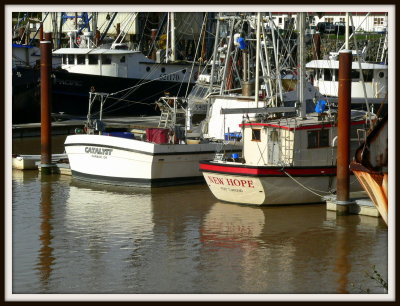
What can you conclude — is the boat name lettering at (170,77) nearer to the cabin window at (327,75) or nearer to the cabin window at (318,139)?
the cabin window at (327,75)

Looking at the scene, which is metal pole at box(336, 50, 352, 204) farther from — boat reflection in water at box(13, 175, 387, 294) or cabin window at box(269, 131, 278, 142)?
cabin window at box(269, 131, 278, 142)

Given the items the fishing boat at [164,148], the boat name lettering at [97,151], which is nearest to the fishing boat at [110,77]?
the fishing boat at [164,148]

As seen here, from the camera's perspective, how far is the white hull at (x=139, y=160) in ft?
95.9

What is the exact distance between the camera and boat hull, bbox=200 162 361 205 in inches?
1011

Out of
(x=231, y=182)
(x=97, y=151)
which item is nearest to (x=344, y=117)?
(x=231, y=182)

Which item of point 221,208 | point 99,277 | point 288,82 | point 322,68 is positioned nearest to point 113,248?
point 99,277

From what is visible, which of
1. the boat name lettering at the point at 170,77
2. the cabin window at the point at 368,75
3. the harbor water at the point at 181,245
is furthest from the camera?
the boat name lettering at the point at 170,77

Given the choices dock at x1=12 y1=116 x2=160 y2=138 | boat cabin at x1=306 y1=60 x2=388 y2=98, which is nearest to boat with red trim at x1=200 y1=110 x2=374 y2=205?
dock at x1=12 y1=116 x2=160 y2=138

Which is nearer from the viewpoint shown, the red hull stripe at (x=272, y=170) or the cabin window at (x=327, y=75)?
the red hull stripe at (x=272, y=170)

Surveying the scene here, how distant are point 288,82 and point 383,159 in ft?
84.9

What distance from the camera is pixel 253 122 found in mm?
26703

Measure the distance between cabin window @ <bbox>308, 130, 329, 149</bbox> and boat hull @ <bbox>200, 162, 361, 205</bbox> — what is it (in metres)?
0.67

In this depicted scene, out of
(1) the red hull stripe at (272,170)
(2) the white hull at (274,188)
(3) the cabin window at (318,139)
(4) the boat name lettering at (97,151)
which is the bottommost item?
(2) the white hull at (274,188)

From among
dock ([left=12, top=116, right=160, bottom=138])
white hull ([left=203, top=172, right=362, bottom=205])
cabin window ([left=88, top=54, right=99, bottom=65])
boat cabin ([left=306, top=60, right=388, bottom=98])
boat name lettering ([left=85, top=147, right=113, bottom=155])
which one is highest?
cabin window ([left=88, top=54, right=99, bottom=65])
